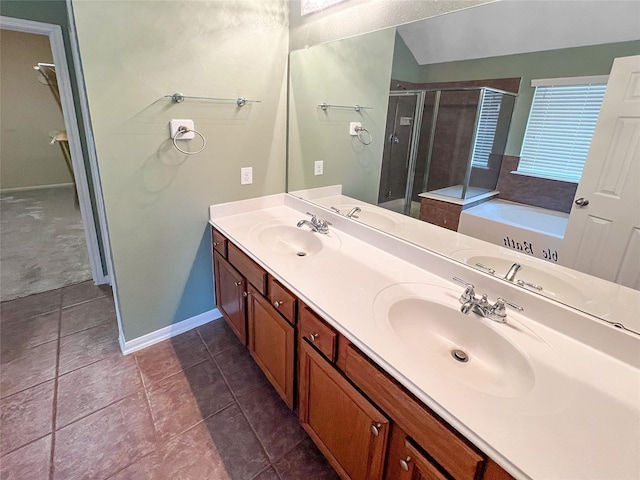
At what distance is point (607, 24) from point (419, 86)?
656mm

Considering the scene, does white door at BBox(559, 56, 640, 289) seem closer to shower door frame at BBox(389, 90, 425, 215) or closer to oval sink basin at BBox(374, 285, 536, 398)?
oval sink basin at BBox(374, 285, 536, 398)

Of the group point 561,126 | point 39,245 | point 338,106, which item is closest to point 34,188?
point 39,245

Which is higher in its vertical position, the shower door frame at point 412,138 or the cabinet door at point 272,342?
the shower door frame at point 412,138

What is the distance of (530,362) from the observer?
3.06ft

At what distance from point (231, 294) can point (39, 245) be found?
2.86 m

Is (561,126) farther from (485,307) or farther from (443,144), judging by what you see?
(485,307)

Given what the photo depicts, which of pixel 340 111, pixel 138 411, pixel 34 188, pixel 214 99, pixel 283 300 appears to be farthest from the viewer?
pixel 34 188

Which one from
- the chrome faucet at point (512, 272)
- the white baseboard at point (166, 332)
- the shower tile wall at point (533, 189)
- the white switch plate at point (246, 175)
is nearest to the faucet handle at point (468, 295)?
the chrome faucet at point (512, 272)

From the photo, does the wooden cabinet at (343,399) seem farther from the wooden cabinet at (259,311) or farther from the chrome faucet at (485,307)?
the chrome faucet at (485,307)

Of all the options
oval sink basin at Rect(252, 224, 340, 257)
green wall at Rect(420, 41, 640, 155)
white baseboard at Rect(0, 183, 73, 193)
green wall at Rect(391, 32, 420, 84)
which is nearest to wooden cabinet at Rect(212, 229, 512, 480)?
oval sink basin at Rect(252, 224, 340, 257)

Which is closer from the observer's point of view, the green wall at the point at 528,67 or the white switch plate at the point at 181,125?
the green wall at the point at 528,67

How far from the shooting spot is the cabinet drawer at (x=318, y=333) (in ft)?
3.68

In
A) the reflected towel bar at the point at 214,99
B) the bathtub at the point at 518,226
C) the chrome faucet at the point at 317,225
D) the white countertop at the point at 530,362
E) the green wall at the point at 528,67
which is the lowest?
the white countertop at the point at 530,362

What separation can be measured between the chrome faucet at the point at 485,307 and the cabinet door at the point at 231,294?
1.08 metres
